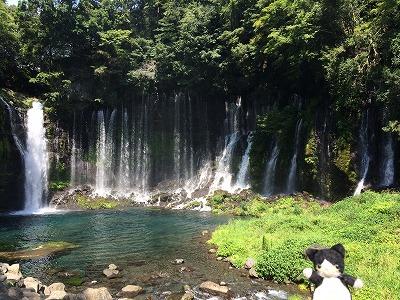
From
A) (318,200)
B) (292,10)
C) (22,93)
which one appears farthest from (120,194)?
(292,10)

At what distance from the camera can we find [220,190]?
118ft

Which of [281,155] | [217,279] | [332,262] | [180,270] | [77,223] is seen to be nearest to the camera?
[332,262]

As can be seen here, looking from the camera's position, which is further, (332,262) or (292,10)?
(292,10)

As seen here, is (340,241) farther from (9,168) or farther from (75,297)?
(9,168)

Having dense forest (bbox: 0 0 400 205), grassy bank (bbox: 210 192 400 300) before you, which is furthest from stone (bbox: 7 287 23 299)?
dense forest (bbox: 0 0 400 205)

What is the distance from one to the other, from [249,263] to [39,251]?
379 inches

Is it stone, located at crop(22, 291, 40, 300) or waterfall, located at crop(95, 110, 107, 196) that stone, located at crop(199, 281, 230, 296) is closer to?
stone, located at crop(22, 291, 40, 300)

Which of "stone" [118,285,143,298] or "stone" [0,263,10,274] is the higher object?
"stone" [0,263,10,274]

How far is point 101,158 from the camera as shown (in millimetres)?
42031

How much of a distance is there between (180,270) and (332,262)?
28.9 feet

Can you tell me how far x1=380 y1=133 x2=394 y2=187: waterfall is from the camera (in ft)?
86.3

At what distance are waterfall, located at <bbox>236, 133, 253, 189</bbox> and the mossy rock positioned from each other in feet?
66.1

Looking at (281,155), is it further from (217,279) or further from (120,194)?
(217,279)

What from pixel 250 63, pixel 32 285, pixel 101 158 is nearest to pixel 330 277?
pixel 32 285
